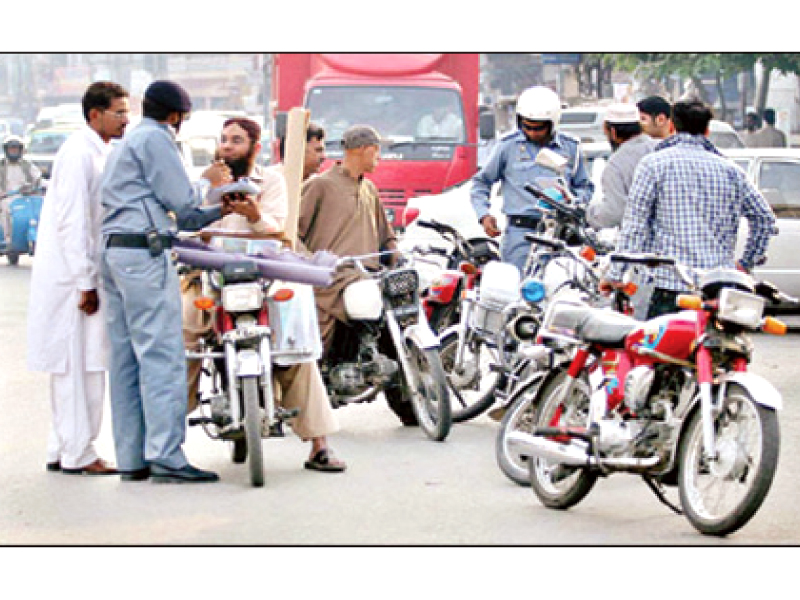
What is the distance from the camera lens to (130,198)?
27.6 feet

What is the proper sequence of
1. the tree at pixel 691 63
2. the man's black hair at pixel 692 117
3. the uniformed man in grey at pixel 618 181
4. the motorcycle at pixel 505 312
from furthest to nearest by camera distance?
the tree at pixel 691 63 < the uniformed man in grey at pixel 618 181 < the motorcycle at pixel 505 312 < the man's black hair at pixel 692 117

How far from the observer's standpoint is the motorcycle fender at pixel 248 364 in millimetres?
8320

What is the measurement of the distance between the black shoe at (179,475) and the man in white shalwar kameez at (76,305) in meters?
0.42

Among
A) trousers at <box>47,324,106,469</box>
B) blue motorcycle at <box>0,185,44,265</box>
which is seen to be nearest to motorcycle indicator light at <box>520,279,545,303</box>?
trousers at <box>47,324,106,469</box>

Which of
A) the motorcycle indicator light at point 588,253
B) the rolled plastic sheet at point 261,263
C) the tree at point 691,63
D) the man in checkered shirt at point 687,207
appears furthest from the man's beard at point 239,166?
the tree at point 691,63

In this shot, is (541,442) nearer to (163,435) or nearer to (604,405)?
(604,405)

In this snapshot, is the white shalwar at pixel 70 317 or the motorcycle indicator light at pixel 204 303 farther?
the white shalwar at pixel 70 317

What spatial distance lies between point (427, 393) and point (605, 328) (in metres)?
2.50

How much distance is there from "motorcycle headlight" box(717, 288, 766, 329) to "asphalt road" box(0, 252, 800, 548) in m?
0.82

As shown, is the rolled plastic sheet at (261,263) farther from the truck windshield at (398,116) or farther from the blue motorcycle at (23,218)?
the blue motorcycle at (23,218)

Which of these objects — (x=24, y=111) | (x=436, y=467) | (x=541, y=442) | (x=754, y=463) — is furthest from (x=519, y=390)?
(x=24, y=111)

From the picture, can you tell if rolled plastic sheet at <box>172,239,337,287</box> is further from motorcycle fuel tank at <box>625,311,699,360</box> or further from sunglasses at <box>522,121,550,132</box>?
sunglasses at <box>522,121,550,132</box>

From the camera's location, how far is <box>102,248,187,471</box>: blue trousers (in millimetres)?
8461

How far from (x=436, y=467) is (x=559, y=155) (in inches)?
87.0
